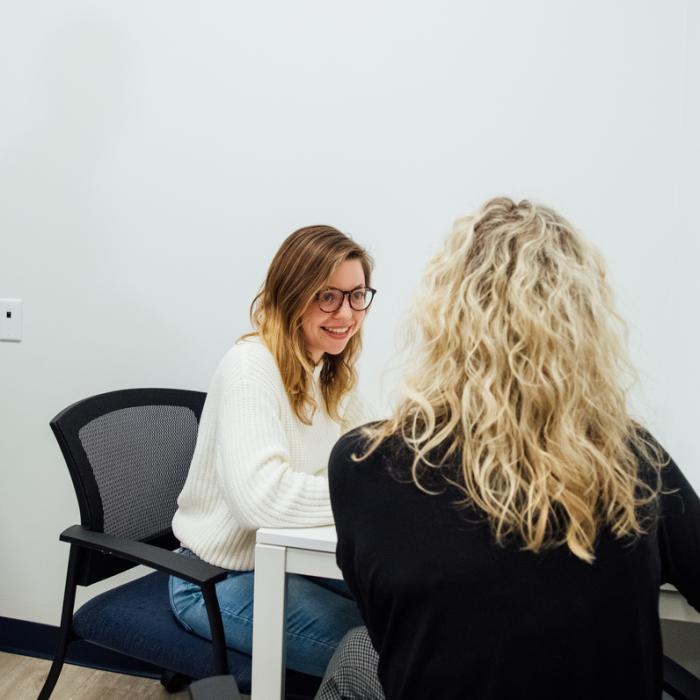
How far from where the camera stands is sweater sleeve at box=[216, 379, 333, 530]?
125cm

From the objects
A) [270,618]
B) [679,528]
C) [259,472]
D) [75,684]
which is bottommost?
[75,684]

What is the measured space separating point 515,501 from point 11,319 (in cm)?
186

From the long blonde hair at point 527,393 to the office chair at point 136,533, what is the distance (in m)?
0.67

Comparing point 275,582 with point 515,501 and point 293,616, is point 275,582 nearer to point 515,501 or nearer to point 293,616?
point 293,616

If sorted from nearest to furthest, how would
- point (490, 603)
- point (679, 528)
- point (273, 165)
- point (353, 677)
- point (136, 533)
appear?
point (490, 603)
point (679, 528)
point (353, 677)
point (136, 533)
point (273, 165)

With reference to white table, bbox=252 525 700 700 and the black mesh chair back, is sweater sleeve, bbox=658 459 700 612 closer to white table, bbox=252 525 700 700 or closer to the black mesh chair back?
white table, bbox=252 525 700 700

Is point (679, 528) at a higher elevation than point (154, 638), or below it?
higher

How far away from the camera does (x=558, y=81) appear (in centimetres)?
181

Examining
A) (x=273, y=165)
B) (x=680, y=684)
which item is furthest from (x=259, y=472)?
(x=273, y=165)

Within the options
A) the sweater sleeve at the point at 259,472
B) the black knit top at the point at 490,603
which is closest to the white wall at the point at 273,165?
the sweater sleeve at the point at 259,472

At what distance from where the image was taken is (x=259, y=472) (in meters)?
1.28

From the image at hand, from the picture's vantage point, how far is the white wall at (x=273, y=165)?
1789mm

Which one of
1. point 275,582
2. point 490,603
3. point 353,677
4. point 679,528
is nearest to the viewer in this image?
point 490,603

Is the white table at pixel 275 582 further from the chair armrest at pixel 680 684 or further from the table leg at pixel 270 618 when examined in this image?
the chair armrest at pixel 680 684
